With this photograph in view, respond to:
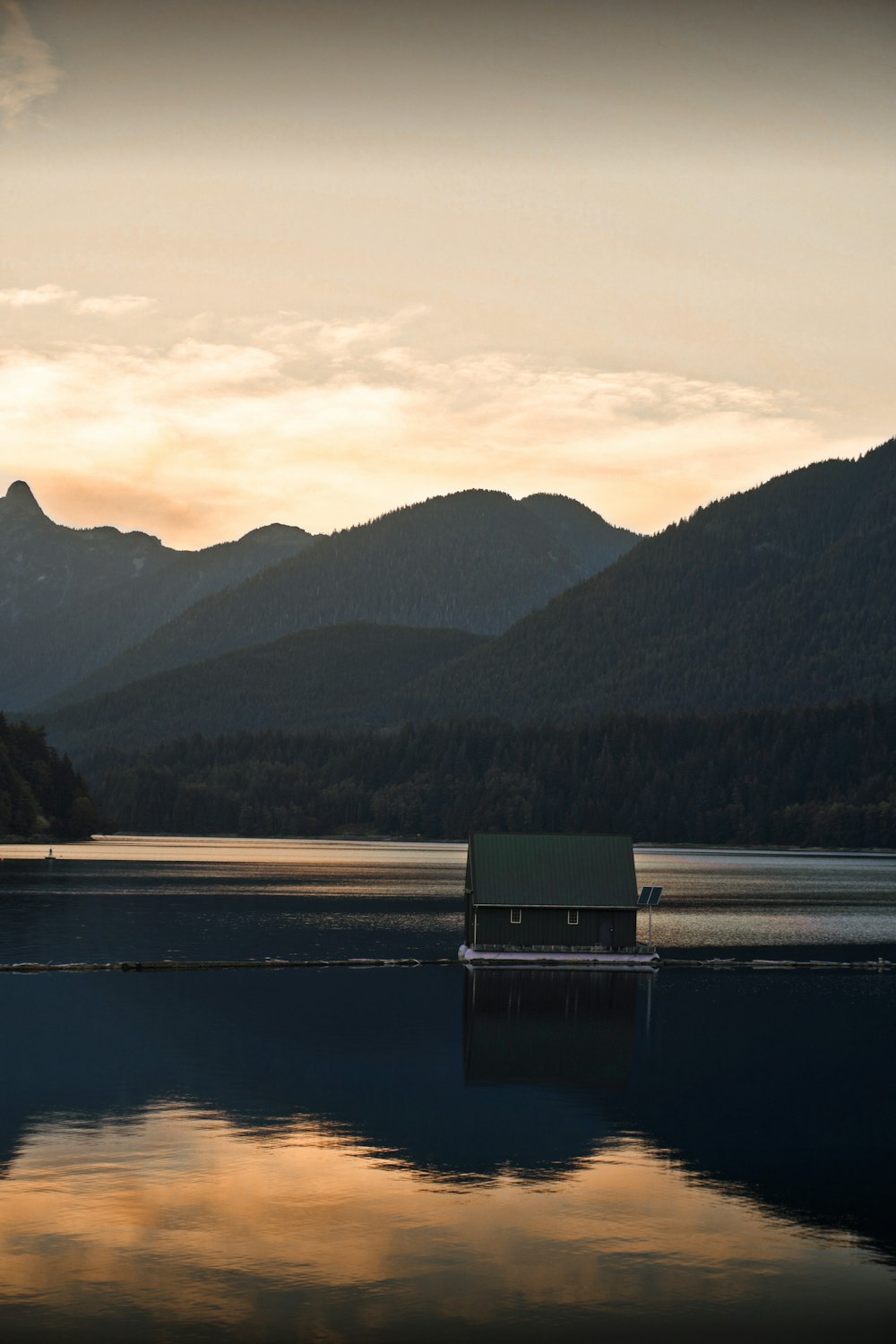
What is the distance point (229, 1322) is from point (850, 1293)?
1077cm

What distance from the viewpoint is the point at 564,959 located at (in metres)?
85.0

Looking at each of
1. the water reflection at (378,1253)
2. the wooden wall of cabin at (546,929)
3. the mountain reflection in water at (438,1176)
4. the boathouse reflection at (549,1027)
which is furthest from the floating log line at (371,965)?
the water reflection at (378,1253)

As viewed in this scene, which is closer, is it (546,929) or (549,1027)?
(549,1027)

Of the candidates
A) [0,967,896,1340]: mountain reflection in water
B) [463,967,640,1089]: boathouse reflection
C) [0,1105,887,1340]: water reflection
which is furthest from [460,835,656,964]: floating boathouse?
[0,1105,887,1340]: water reflection

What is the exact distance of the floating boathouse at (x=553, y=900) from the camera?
84812mm

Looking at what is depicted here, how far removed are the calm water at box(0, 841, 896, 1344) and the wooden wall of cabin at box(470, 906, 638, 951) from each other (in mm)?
5089

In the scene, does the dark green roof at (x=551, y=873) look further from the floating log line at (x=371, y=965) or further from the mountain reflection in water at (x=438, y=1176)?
the mountain reflection in water at (x=438, y=1176)

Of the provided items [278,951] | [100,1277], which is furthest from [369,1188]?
[278,951]

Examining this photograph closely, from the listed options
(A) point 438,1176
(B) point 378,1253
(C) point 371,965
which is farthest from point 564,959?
(B) point 378,1253

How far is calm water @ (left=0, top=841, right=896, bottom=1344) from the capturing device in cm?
2778

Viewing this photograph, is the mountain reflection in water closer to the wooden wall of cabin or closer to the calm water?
the calm water

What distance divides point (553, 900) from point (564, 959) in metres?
3.08

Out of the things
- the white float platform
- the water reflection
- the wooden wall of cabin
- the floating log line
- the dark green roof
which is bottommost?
the water reflection

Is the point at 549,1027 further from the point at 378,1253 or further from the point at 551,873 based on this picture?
the point at 378,1253
